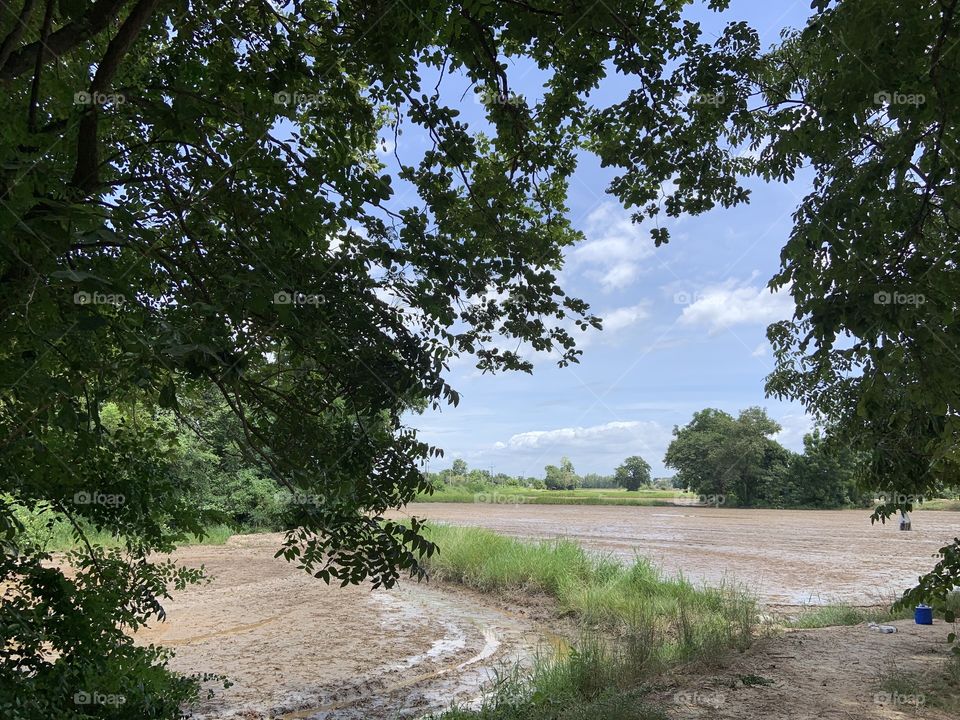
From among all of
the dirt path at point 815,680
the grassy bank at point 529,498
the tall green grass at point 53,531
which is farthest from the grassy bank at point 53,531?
the grassy bank at point 529,498

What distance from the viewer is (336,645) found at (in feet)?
31.6

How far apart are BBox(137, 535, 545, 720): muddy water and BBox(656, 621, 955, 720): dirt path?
2.61 metres

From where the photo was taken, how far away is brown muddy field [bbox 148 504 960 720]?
6.33m

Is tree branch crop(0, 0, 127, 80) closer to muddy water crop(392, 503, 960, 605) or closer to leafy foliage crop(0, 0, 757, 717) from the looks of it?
leafy foliage crop(0, 0, 757, 717)

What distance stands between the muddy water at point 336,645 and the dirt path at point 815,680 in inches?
103

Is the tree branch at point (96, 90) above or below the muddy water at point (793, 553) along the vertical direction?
above

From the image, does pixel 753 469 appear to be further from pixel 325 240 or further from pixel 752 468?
pixel 325 240

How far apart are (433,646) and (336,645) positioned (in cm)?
146

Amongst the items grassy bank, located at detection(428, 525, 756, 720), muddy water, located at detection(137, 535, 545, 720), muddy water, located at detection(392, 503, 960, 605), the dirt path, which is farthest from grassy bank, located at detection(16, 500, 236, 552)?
muddy water, located at detection(392, 503, 960, 605)

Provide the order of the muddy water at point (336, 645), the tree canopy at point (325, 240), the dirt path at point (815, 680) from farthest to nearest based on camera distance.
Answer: the muddy water at point (336, 645) → the dirt path at point (815, 680) → the tree canopy at point (325, 240)

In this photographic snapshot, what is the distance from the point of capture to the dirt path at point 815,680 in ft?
18.0

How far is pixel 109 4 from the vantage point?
3.35 metres

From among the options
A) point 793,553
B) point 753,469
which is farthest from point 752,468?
point 793,553

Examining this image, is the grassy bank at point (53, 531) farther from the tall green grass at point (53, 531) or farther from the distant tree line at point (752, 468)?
the distant tree line at point (752, 468)
